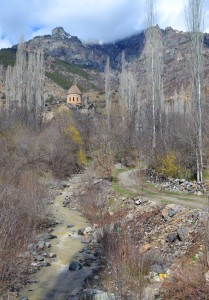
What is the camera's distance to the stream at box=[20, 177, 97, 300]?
8.86m

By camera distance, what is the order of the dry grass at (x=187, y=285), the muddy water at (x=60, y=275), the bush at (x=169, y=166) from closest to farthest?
the dry grass at (x=187, y=285), the muddy water at (x=60, y=275), the bush at (x=169, y=166)

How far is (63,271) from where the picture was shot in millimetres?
10406

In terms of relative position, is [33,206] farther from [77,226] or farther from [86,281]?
[86,281]

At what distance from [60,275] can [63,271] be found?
1.04 ft

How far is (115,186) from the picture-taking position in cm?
2039

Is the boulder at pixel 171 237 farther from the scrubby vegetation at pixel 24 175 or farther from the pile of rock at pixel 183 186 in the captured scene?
the pile of rock at pixel 183 186

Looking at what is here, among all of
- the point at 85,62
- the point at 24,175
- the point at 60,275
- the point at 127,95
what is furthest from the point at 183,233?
the point at 85,62

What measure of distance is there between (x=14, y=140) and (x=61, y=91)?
243ft

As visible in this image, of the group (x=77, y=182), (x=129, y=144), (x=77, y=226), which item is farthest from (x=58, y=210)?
(x=129, y=144)

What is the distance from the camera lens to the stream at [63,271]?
8859mm

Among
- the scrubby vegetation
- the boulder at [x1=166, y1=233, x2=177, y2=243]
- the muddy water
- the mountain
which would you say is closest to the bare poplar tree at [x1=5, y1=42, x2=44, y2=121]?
the scrubby vegetation

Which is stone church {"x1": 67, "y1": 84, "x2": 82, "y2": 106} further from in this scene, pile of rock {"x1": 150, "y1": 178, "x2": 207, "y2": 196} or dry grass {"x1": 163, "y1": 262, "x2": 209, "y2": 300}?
dry grass {"x1": 163, "y1": 262, "x2": 209, "y2": 300}

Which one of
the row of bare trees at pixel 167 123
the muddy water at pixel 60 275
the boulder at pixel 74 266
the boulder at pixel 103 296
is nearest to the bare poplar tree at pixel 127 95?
the row of bare trees at pixel 167 123

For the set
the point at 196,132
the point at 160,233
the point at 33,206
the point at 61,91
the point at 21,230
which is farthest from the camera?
the point at 61,91
